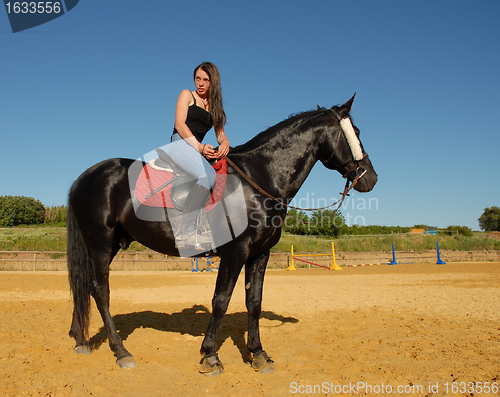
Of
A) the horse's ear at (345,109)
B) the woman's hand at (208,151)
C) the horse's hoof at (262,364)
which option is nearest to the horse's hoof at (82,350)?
the horse's hoof at (262,364)

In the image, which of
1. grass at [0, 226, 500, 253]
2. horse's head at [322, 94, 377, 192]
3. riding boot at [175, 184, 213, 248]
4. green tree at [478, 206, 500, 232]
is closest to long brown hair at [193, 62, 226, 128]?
riding boot at [175, 184, 213, 248]

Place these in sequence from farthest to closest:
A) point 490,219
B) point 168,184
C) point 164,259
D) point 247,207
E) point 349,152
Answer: point 490,219 → point 164,259 → point 349,152 → point 168,184 → point 247,207

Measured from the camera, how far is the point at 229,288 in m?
3.50

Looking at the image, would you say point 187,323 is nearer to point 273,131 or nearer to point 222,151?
point 222,151

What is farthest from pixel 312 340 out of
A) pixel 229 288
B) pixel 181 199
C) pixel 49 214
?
pixel 49 214

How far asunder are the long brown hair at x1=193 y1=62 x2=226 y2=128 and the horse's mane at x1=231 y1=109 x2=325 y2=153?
1.49 feet

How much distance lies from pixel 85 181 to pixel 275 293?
24.8 feet

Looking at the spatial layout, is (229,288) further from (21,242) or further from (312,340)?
(21,242)

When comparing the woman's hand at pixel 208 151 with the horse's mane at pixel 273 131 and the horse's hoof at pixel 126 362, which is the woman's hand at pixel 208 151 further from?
the horse's hoof at pixel 126 362

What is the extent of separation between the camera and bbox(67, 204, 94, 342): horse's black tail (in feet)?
14.2

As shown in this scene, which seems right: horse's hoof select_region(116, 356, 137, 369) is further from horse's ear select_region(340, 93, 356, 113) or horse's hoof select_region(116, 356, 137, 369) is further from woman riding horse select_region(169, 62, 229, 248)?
horse's ear select_region(340, 93, 356, 113)

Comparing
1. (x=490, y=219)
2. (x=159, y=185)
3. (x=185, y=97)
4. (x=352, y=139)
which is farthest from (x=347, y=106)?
(x=490, y=219)

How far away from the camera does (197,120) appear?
385 cm

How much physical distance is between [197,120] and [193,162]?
0.61m
